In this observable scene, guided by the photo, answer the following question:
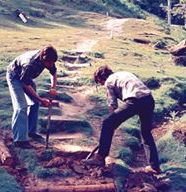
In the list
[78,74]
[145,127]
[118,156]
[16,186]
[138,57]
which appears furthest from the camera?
[138,57]

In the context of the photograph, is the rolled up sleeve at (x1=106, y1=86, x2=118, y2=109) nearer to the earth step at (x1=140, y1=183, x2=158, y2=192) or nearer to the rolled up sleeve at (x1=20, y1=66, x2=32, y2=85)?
the earth step at (x1=140, y1=183, x2=158, y2=192)

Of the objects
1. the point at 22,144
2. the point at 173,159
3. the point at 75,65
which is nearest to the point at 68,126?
the point at 22,144

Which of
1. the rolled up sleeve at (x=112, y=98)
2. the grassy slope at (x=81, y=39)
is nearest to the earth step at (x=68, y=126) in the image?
the grassy slope at (x=81, y=39)

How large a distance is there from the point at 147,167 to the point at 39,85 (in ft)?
18.3

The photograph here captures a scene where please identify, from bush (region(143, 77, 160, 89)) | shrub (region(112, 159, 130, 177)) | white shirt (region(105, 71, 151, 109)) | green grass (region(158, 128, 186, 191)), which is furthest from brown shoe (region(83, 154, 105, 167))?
bush (region(143, 77, 160, 89))

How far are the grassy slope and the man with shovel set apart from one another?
1.58 meters

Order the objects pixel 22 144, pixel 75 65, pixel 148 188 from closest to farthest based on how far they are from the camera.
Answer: pixel 148 188 < pixel 22 144 < pixel 75 65

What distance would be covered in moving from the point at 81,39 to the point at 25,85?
15506mm

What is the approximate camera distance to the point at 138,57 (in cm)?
2130

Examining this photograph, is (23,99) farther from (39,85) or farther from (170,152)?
(39,85)

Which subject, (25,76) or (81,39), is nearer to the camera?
(25,76)

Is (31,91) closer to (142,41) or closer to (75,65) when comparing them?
(75,65)

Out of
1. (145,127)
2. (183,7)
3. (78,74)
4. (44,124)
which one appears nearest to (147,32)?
(183,7)

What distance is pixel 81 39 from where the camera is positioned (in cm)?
2498
